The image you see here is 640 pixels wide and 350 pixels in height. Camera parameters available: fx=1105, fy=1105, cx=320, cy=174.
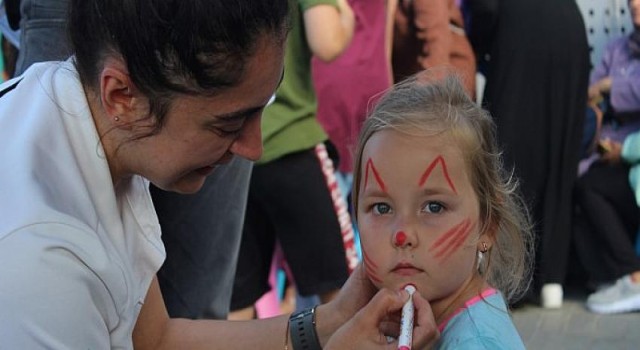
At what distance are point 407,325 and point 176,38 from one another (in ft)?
1.74

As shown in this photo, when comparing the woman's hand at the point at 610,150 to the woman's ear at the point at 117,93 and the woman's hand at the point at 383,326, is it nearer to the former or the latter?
the woman's hand at the point at 383,326

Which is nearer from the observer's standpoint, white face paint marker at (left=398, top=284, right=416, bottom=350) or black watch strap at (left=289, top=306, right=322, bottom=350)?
white face paint marker at (left=398, top=284, right=416, bottom=350)

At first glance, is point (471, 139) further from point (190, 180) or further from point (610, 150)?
point (610, 150)

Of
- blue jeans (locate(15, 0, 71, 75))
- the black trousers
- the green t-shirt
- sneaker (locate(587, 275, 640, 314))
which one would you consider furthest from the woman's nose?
the black trousers

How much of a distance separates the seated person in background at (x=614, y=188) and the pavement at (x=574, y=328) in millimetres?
106

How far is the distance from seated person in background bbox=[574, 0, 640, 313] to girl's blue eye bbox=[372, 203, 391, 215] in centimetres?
333

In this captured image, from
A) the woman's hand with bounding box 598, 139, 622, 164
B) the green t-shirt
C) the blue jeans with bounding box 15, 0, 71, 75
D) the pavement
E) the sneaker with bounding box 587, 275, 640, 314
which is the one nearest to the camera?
the blue jeans with bounding box 15, 0, 71, 75

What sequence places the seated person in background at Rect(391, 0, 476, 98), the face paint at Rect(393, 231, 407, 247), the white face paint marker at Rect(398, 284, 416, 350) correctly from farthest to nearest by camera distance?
the seated person in background at Rect(391, 0, 476, 98)
the face paint at Rect(393, 231, 407, 247)
the white face paint marker at Rect(398, 284, 416, 350)

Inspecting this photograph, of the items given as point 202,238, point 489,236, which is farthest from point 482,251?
point 202,238

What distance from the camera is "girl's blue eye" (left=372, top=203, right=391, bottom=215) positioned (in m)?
1.71

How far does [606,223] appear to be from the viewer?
499 centimetres

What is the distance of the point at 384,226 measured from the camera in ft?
5.54

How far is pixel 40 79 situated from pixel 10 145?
0.20m

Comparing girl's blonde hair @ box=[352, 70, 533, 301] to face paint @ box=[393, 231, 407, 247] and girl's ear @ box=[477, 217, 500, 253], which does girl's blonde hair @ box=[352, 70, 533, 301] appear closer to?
girl's ear @ box=[477, 217, 500, 253]
